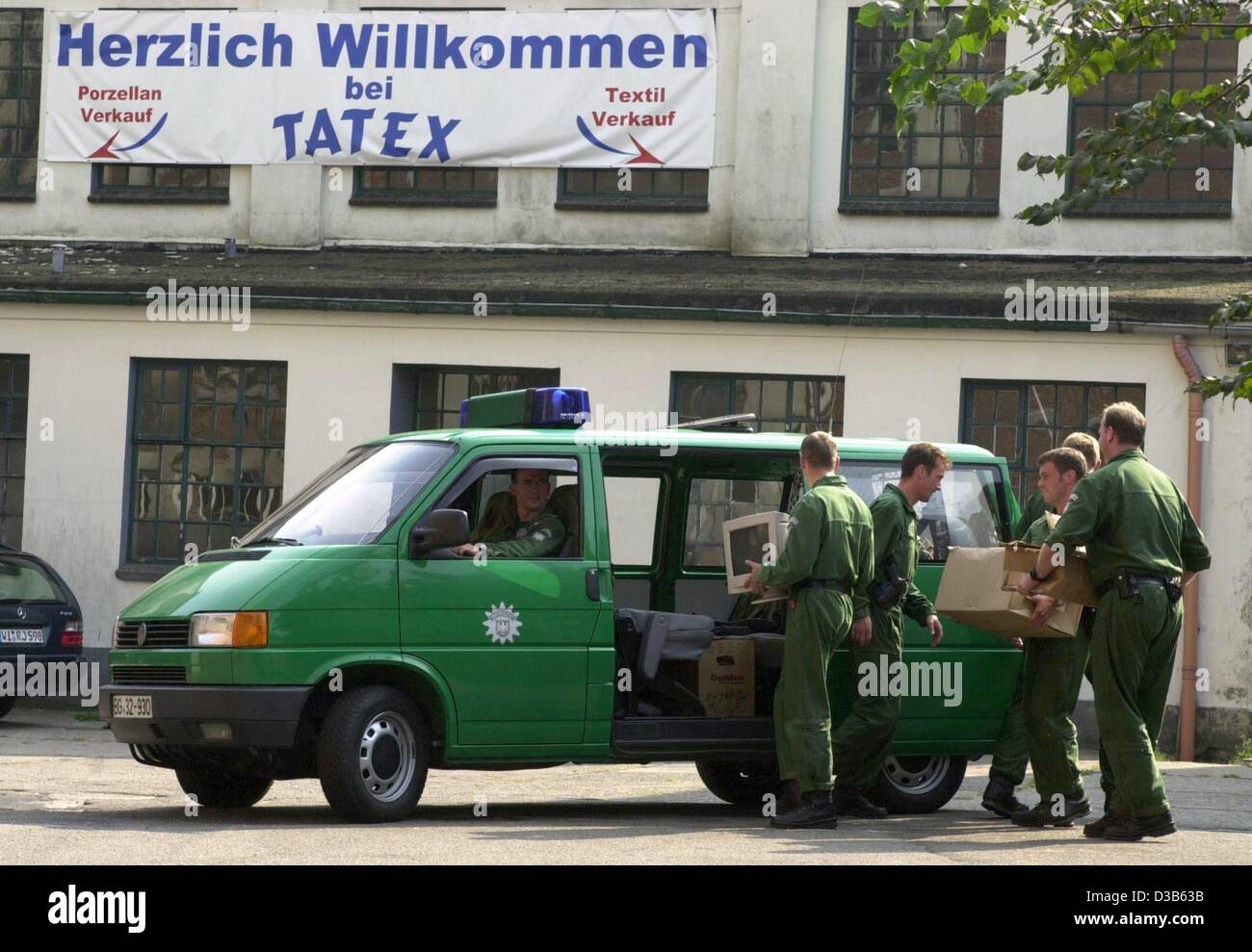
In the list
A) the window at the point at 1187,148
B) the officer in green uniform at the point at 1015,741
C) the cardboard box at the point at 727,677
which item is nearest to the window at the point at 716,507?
the cardboard box at the point at 727,677

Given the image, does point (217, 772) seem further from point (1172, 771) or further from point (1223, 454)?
point (1223, 454)

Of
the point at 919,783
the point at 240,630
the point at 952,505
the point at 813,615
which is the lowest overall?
the point at 919,783

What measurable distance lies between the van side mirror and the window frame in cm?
1138

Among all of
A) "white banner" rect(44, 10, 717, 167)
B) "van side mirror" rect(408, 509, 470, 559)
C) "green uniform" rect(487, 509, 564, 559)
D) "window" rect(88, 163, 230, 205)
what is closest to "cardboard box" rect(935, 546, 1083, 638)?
"green uniform" rect(487, 509, 564, 559)

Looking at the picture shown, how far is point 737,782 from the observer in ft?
42.7

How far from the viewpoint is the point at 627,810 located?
12.6m

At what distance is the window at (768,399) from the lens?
20.7m

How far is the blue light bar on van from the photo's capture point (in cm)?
1170

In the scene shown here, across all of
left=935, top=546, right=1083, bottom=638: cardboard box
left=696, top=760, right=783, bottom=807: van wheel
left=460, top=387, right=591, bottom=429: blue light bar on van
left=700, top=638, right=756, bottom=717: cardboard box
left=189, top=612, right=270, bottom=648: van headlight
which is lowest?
left=696, top=760, right=783, bottom=807: van wheel

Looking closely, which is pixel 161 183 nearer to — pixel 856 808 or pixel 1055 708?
pixel 856 808

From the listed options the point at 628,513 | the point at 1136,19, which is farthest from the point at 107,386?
the point at 1136,19

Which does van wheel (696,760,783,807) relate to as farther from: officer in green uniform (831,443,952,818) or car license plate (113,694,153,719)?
car license plate (113,694,153,719)

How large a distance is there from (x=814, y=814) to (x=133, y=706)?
11.8 feet

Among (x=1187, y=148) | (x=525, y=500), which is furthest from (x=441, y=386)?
(x=525, y=500)
